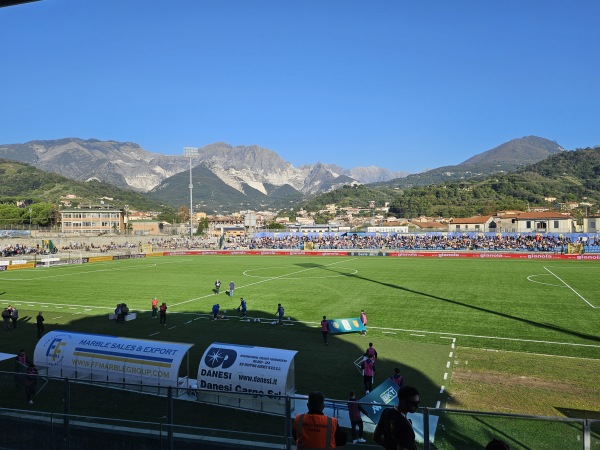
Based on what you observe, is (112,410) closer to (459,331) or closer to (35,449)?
(35,449)

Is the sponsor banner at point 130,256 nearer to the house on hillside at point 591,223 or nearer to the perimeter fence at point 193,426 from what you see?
the perimeter fence at point 193,426

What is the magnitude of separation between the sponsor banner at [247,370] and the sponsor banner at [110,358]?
0.95 meters

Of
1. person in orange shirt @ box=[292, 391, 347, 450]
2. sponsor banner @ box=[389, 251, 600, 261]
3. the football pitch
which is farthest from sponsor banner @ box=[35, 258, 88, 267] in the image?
person in orange shirt @ box=[292, 391, 347, 450]

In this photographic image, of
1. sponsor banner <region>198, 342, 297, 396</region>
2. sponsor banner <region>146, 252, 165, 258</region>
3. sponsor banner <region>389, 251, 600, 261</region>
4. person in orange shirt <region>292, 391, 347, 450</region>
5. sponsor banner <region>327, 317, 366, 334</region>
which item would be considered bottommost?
sponsor banner <region>146, 252, 165, 258</region>

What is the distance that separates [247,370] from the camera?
1380cm

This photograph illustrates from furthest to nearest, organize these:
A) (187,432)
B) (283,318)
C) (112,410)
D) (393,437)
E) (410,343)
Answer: (283,318) < (410,343) < (112,410) < (187,432) < (393,437)

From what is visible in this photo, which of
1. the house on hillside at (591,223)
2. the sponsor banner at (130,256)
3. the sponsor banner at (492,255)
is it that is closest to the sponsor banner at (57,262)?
the sponsor banner at (130,256)

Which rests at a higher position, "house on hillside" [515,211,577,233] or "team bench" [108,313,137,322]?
"house on hillside" [515,211,577,233]

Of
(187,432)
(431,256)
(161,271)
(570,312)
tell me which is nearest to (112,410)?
(187,432)

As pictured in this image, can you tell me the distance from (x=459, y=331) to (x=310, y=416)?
2044cm

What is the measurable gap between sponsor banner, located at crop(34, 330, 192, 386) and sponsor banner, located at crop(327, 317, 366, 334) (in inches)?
394

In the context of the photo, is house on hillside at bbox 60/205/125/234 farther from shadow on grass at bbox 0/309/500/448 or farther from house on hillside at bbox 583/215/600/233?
house on hillside at bbox 583/215/600/233

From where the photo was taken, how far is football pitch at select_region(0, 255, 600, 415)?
19266mm

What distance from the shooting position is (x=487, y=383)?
53.3 feet
